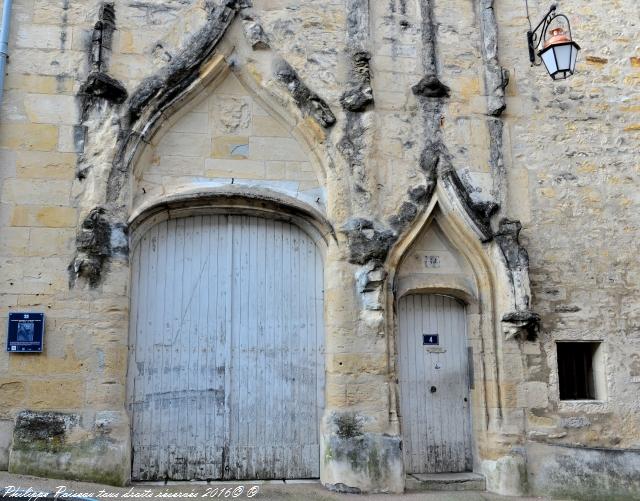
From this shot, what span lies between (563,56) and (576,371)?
123 inches

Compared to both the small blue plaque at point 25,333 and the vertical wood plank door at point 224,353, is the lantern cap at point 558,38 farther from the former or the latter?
the small blue plaque at point 25,333

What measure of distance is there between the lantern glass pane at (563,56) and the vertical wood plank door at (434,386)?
98.3 inches

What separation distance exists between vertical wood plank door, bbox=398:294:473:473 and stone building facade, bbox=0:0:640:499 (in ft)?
0.13

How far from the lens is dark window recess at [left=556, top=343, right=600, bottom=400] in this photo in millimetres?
6500

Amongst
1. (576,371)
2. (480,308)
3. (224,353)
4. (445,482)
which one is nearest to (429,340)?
(480,308)

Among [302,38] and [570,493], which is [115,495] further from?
[302,38]

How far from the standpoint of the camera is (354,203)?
6.21m

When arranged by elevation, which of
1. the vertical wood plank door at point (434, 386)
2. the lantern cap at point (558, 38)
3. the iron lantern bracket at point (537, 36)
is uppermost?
the iron lantern bracket at point (537, 36)

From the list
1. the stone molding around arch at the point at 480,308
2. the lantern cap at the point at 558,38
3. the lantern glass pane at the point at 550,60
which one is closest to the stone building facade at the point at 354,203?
the stone molding around arch at the point at 480,308

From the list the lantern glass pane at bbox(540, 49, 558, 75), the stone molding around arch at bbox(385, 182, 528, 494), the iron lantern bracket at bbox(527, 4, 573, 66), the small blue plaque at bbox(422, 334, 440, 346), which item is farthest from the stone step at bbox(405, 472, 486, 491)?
the iron lantern bracket at bbox(527, 4, 573, 66)

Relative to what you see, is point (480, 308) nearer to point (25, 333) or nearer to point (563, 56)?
point (563, 56)

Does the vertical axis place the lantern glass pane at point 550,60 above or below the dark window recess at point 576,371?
above

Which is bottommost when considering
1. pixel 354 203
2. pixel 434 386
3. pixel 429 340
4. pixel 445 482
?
pixel 445 482

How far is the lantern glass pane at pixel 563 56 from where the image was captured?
590cm
